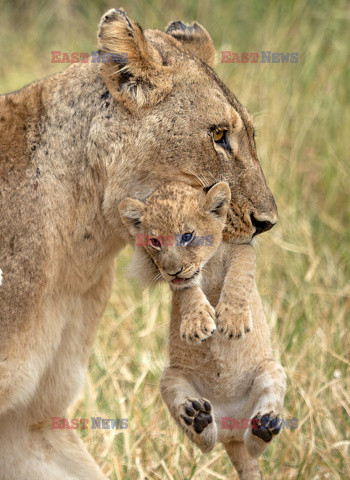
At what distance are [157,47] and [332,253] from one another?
326cm

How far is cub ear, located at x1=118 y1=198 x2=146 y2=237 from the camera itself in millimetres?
3014

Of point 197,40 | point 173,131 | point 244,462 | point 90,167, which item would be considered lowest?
point 244,462

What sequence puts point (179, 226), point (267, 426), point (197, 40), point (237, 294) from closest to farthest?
point (267, 426), point (179, 226), point (237, 294), point (197, 40)

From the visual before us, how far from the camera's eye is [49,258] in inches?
126

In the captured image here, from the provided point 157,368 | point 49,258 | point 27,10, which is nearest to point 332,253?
point 157,368

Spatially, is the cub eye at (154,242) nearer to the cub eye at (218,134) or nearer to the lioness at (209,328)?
the lioness at (209,328)

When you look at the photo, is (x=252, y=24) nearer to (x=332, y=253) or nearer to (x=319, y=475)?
(x=332, y=253)

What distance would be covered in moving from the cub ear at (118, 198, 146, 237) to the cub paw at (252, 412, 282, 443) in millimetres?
848

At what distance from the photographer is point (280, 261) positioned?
6145 mm

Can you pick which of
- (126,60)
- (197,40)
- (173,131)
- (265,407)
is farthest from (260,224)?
(197,40)

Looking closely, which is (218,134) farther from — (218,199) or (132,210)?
(132,210)

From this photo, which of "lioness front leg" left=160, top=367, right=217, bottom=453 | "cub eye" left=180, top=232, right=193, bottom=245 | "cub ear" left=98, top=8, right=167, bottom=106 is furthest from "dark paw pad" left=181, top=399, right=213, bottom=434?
"cub ear" left=98, top=8, right=167, bottom=106

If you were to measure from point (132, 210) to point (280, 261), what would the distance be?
10.8 ft

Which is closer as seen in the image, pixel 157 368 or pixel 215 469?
pixel 215 469
